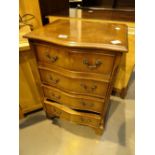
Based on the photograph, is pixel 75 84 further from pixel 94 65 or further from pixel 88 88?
pixel 94 65

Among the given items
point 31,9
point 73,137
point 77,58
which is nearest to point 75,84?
point 77,58

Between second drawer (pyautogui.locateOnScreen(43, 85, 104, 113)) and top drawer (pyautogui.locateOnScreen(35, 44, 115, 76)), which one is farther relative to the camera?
second drawer (pyautogui.locateOnScreen(43, 85, 104, 113))

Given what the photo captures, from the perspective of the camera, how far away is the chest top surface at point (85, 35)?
821 millimetres

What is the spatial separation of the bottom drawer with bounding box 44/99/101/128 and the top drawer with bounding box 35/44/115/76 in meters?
0.46

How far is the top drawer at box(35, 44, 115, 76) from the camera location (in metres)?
0.87

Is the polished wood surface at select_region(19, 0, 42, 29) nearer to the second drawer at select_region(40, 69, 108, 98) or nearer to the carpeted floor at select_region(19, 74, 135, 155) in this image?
the second drawer at select_region(40, 69, 108, 98)

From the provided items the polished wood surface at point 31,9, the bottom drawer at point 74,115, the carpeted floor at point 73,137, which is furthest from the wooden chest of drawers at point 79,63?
the polished wood surface at point 31,9

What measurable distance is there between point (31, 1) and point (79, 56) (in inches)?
31.6

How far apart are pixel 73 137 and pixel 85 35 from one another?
3.30 feet

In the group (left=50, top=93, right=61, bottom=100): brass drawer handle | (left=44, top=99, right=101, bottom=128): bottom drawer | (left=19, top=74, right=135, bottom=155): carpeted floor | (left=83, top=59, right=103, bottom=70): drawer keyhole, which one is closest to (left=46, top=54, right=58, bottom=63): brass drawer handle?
(left=83, top=59, right=103, bottom=70): drawer keyhole

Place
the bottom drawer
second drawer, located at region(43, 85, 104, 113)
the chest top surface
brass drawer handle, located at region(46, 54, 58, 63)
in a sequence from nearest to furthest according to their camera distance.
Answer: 1. the chest top surface
2. brass drawer handle, located at region(46, 54, 58, 63)
3. second drawer, located at region(43, 85, 104, 113)
4. the bottom drawer
